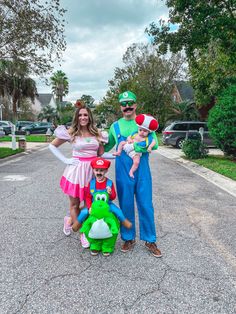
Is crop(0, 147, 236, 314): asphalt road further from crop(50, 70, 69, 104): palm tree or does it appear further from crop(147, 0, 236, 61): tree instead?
crop(50, 70, 69, 104): palm tree

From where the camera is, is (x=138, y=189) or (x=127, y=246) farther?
(x=127, y=246)

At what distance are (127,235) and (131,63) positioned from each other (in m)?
39.9

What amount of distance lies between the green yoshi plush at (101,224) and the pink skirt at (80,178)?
A: 295mm

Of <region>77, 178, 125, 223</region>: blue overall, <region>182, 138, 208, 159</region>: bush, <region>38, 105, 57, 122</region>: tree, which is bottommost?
<region>38, 105, 57, 122</region>: tree

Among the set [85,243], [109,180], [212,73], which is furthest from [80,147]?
[212,73]

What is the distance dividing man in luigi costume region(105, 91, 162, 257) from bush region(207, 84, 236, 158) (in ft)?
28.8

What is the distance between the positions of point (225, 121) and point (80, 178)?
9.22 meters

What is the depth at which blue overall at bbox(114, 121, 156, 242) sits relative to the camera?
11.5ft

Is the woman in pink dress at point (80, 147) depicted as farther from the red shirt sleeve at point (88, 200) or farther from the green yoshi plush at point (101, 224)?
the green yoshi plush at point (101, 224)

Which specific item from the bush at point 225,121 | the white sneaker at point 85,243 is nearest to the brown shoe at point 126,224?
the white sneaker at point 85,243

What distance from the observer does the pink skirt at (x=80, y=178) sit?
12.2 ft

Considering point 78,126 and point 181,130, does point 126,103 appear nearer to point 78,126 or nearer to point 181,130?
point 78,126

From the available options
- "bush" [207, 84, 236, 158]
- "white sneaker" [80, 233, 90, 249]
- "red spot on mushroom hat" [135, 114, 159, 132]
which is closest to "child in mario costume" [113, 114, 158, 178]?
"red spot on mushroom hat" [135, 114, 159, 132]

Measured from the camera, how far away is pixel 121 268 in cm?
325
